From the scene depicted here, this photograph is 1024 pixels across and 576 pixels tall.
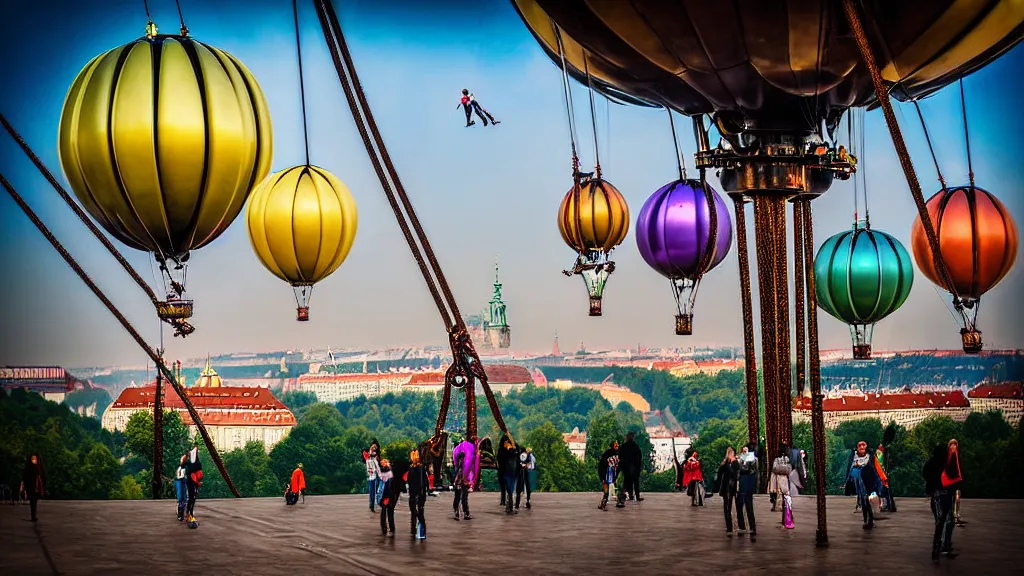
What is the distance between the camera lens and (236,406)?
4847cm

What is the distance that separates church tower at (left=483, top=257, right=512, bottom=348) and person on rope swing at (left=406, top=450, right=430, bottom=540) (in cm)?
1962

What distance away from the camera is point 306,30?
32406 mm

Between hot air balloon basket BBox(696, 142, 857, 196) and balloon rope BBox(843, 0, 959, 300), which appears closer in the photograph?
balloon rope BBox(843, 0, 959, 300)

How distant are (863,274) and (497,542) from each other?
5.98m

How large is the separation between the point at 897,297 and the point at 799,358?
212cm

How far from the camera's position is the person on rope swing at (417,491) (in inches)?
479

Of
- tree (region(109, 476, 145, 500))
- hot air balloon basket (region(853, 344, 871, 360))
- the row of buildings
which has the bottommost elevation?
tree (region(109, 476, 145, 500))

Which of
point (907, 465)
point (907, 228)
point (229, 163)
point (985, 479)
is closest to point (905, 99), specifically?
point (229, 163)

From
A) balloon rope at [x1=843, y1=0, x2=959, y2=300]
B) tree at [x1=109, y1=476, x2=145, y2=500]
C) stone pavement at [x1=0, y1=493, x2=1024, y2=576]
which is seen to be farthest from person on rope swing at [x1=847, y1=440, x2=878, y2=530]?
tree at [x1=109, y1=476, x2=145, y2=500]

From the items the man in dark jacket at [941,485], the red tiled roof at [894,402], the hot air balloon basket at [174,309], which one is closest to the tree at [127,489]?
the red tiled roof at [894,402]

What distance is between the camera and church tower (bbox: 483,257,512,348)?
34.1m

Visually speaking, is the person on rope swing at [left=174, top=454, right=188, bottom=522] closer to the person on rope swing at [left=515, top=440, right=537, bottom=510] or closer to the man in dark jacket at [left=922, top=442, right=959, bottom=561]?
the person on rope swing at [left=515, top=440, right=537, bottom=510]

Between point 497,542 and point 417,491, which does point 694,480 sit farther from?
point 417,491

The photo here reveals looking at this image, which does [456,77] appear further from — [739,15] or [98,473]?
[739,15]
